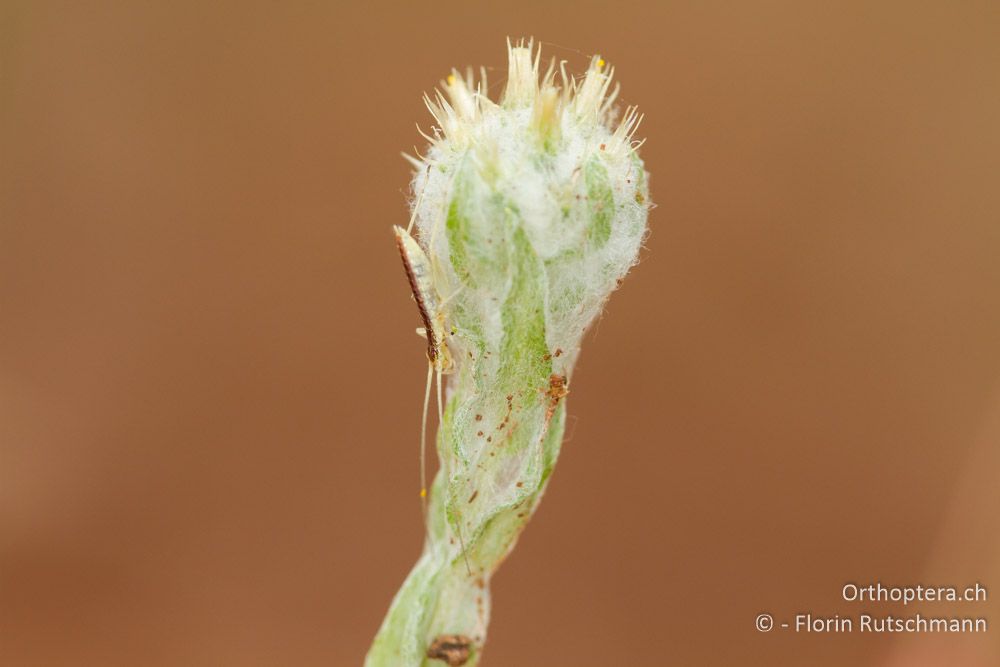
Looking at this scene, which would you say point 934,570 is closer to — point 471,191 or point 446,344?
point 446,344

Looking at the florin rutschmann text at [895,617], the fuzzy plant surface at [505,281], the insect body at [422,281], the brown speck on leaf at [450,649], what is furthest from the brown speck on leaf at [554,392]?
the florin rutschmann text at [895,617]

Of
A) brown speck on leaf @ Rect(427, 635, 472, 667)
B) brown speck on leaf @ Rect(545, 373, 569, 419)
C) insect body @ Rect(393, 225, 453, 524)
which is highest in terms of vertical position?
insect body @ Rect(393, 225, 453, 524)

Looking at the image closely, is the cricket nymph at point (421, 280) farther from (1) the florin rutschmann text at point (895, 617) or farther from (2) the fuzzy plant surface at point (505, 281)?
(1) the florin rutschmann text at point (895, 617)

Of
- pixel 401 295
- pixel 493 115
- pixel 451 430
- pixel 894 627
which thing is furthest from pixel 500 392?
pixel 401 295

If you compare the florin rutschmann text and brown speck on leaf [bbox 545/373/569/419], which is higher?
the florin rutschmann text

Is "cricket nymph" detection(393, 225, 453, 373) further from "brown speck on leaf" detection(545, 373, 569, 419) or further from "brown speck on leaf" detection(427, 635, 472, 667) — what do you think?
"brown speck on leaf" detection(427, 635, 472, 667)

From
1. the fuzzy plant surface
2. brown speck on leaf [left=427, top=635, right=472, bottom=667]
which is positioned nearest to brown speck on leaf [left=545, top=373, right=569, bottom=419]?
the fuzzy plant surface

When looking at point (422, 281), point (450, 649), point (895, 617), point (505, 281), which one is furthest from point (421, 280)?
point (895, 617)
